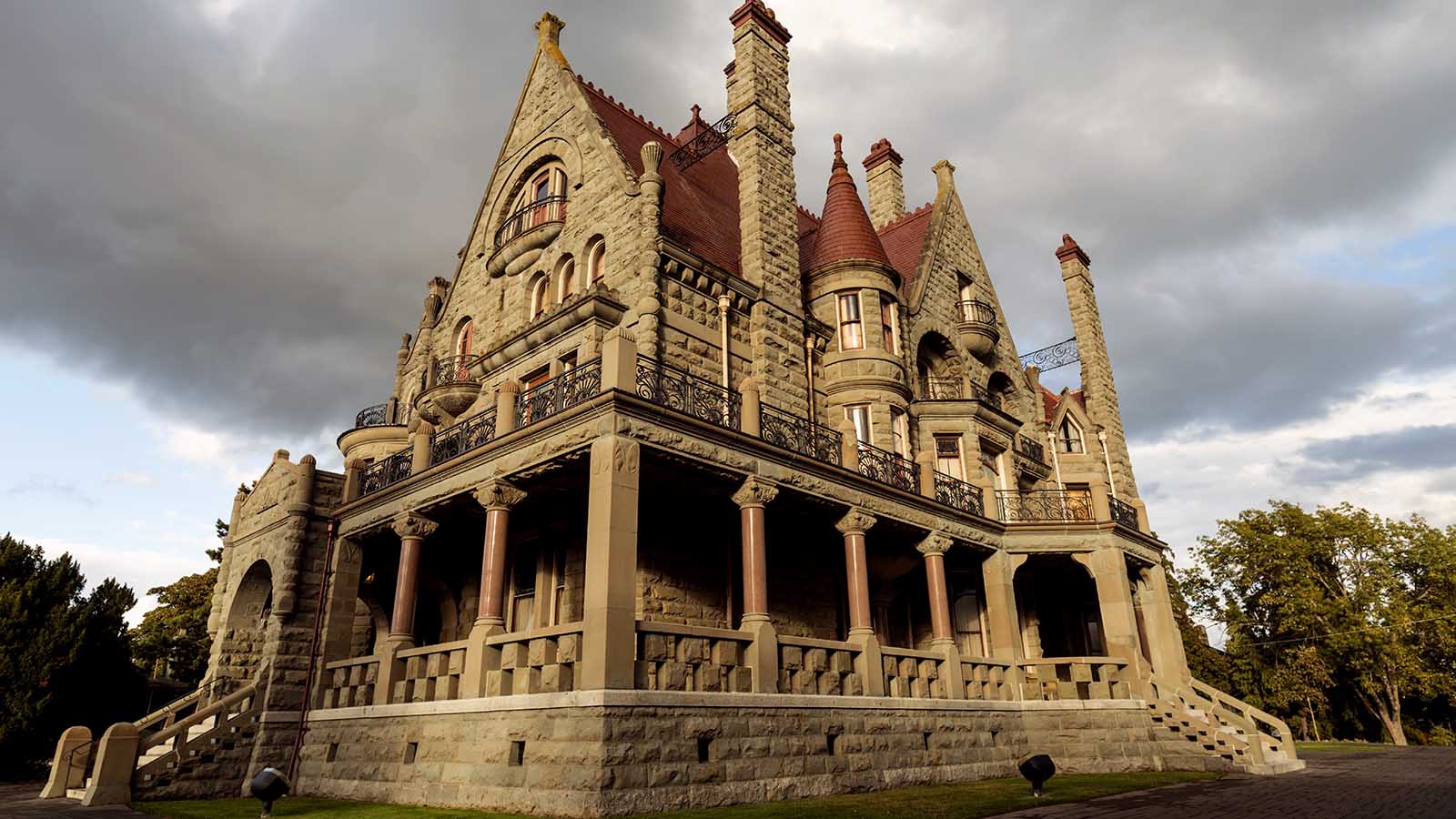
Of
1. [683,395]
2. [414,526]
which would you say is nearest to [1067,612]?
[683,395]

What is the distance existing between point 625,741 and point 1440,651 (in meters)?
40.8

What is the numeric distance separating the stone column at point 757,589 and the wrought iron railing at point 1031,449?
14.8 m

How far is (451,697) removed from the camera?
14.7 metres

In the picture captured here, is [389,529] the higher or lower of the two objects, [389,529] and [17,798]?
the higher

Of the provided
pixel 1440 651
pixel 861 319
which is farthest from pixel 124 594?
pixel 1440 651

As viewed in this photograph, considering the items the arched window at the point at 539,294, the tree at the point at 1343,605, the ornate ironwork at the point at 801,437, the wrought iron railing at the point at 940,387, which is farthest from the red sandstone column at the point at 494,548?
the tree at the point at 1343,605

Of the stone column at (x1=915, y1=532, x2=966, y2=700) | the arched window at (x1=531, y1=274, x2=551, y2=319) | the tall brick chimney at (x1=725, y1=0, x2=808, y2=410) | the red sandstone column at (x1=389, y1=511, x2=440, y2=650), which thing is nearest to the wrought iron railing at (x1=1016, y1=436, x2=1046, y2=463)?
the stone column at (x1=915, y1=532, x2=966, y2=700)

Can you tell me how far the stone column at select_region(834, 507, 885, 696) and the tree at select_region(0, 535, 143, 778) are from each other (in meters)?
22.3

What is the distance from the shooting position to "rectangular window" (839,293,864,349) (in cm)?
2412

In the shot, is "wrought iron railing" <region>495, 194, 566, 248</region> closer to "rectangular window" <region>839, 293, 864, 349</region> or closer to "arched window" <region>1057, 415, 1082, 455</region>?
"rectangular window" <region>839, 293, 864, 349</region>

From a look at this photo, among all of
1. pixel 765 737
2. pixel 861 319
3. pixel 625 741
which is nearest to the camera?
pixel 625 741

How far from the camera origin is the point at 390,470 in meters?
19.4

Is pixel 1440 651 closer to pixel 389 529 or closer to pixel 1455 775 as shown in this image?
pixel 1455 775

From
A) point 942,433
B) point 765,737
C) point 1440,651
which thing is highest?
point 942,433
